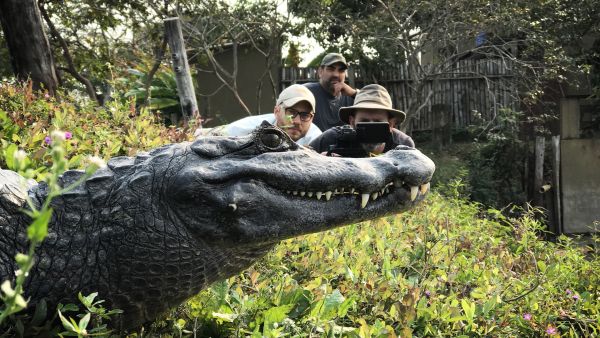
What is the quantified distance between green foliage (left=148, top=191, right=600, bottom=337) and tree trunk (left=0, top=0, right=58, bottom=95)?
385cm

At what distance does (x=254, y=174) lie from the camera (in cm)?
202

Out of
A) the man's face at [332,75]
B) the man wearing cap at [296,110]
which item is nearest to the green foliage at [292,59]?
the man's face at [332,75]

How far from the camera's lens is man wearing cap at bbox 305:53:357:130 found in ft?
17.5

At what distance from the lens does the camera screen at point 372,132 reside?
3.11m

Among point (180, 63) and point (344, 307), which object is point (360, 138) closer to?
point (344, 307)

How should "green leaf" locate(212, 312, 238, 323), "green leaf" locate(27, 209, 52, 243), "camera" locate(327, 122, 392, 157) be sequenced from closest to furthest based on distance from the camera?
1. "green leaf" locate(27, 209, 52, 243)
2. "green leaf" locate(212, 312, 238, 323)
3. "camera" locate(327, 122, 392, 157)

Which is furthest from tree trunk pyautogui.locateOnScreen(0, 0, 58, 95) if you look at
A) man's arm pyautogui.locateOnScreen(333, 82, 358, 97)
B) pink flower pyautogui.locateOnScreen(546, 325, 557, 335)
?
pink flower pyautogui.locateOnScreen(546, 325, 557, 335)

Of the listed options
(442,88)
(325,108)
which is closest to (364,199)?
(325,108)

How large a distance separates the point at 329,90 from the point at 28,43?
3.13 m

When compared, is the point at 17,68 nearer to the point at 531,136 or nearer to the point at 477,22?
the point at 477,22

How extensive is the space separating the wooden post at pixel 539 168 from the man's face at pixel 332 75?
23.5ft

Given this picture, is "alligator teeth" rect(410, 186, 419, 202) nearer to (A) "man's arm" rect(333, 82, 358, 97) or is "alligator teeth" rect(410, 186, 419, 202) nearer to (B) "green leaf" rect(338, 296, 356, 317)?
(B) "green leaf" rect(338, 296, 356, 317)

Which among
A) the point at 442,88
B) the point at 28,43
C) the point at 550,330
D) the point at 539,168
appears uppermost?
the point at 28,43

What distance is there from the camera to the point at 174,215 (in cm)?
199
